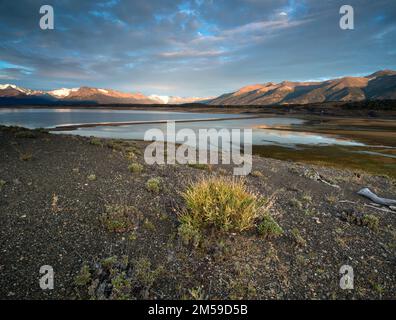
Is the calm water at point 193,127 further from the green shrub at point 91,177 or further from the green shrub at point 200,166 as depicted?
the green shrub at point 91,177

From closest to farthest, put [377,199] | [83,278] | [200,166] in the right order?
1. [83,278]
2. [377,199]
3. [200,166]

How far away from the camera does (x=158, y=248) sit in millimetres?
5996

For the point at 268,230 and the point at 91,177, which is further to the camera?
the point at 91,177

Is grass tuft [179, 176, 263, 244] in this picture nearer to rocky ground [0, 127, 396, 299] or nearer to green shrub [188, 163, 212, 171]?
rocky ground [0, 127, 396, 299]

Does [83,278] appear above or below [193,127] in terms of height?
below

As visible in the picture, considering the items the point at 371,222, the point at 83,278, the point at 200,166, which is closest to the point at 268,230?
the point at 371,222

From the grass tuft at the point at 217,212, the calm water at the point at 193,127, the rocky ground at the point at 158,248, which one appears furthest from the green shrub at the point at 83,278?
the calm water at the point at 193,127

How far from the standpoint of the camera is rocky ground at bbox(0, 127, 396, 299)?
4898 millimetres

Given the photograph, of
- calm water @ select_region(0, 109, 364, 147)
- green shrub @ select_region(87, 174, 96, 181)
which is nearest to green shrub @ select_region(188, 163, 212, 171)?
green shrub @ select_region(87, 174, 96, 181)

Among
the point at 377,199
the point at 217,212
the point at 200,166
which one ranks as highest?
the point at 200,166

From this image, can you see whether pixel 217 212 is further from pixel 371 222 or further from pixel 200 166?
pixel 200 166

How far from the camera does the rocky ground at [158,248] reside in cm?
490
